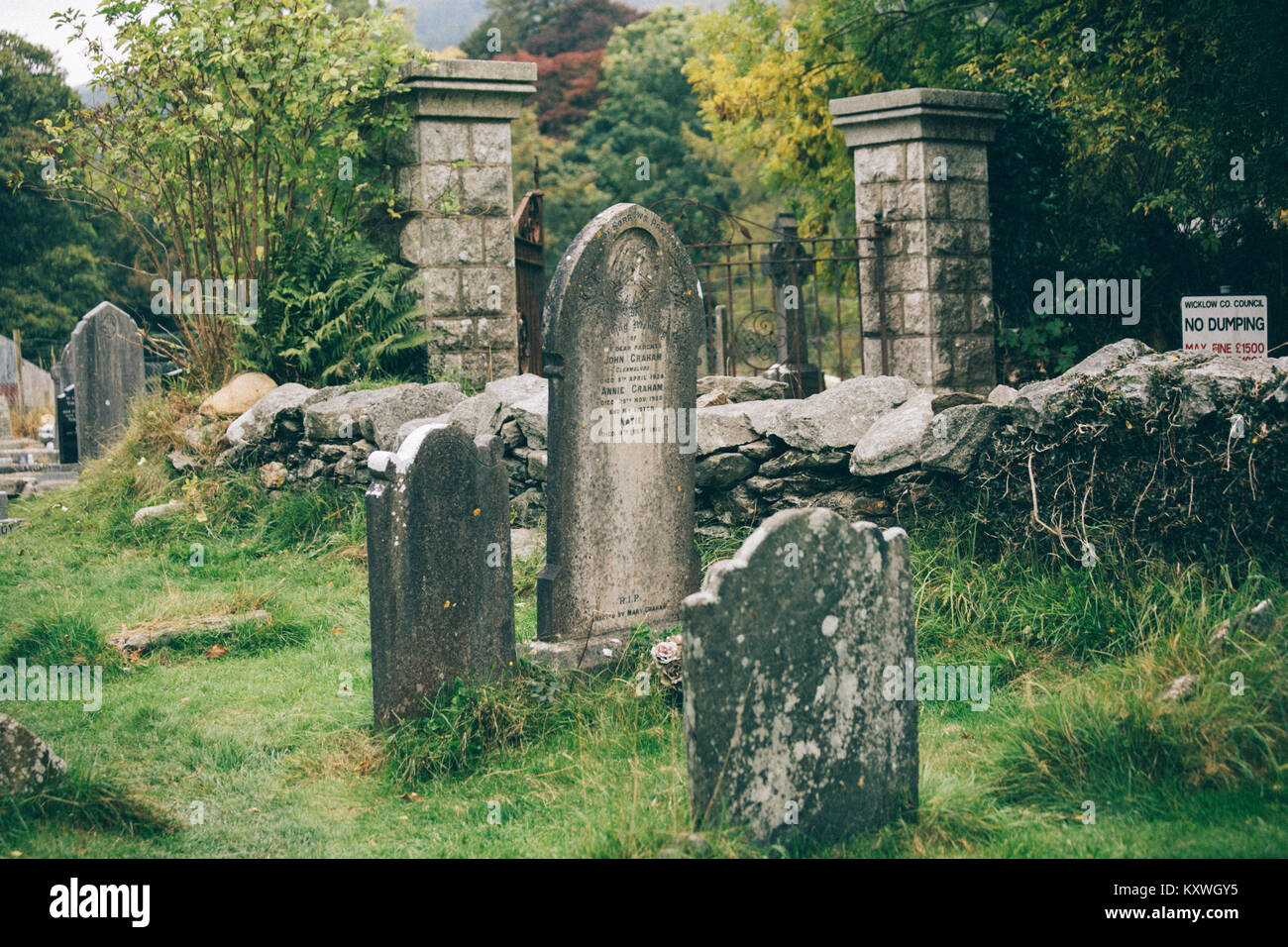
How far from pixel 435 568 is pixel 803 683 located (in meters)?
1.86

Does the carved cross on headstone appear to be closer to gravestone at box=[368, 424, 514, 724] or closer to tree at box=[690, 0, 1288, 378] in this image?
tree at box=[690, 0, 1288, 378]

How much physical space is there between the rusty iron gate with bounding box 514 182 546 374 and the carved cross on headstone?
2.03m

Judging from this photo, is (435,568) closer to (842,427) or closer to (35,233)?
(842,427)

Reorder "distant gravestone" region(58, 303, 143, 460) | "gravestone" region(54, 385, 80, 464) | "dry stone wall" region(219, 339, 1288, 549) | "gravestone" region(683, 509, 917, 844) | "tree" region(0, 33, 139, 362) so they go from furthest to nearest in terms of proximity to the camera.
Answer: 1. "tree" region(0, 33, 139, 362)
2. "gravestone" region(54, 385, 80, 464)
3. "distant gravestone" region(58, 303, 143, 460)
4. "dry stone wall" region(219, 339, 1288, 549)
5. "gravestone" region(683, 509, 917, 844)

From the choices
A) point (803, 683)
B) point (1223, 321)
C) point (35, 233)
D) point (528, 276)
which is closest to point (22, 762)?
point (803, 683)

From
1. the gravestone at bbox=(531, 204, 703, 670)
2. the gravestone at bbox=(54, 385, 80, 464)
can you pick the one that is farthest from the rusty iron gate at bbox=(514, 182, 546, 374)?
the gravestone at bbox=(54, 385, 80, 464)

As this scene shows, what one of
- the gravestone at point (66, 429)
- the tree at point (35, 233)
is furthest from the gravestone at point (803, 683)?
the tree at point (35, 233)

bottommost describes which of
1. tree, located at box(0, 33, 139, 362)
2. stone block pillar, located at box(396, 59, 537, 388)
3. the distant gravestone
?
the distant gravestone

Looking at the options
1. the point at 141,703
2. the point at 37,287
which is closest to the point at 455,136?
the point at 141,703

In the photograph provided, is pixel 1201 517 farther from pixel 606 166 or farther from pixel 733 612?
pixel 606 166

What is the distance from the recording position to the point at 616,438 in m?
5.56

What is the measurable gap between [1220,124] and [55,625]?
27.9ft

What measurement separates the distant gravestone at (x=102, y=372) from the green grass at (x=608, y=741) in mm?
6144

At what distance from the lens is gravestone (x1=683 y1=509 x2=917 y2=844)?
3.50 metres
